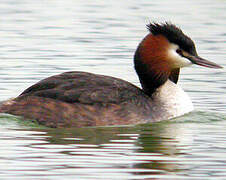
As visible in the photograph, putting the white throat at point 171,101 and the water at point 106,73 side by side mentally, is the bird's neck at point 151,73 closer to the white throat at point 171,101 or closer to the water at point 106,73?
the white throat at point 171,101

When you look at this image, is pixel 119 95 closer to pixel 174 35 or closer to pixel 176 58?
pixel 176 58

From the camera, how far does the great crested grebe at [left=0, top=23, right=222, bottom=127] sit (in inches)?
551

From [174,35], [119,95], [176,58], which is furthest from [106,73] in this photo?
[119,95]

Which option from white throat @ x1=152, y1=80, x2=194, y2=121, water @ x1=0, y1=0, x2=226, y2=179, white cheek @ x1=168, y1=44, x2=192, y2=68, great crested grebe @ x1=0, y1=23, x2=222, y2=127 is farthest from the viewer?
white cheek @ x1=168, y1=44, x2=192, y2=68

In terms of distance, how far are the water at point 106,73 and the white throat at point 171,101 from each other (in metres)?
0.14

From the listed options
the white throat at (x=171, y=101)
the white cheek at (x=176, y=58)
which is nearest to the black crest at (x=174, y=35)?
the white cheek at (x=176, y=58)

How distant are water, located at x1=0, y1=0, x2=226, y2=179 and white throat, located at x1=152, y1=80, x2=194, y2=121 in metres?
0.14

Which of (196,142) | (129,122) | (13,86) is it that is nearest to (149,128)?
(129,122)

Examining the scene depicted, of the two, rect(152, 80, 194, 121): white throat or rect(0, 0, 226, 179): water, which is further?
rect(152, 80, 194, 121): white throat

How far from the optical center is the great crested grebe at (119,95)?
14000mm

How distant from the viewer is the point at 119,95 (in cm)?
1428

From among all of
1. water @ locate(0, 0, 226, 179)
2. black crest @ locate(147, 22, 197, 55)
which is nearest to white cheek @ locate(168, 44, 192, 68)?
black crest @ locate(147, 22, 197, 55)

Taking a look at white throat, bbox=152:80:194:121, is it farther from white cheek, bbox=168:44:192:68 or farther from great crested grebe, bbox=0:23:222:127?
white cheek, bbox=168:44:192:68

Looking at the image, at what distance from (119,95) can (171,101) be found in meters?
1.01
